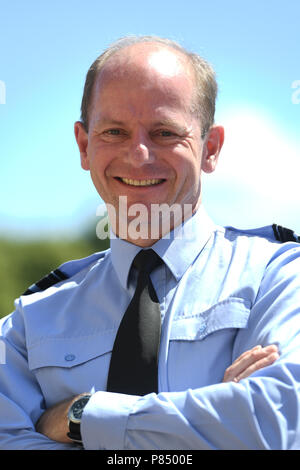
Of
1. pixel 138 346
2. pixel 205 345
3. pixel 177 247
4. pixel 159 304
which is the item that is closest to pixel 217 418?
pixel 205 345

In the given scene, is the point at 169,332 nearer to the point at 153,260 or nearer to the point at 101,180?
the point at 153,260

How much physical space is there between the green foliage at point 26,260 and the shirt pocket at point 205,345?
586 inches

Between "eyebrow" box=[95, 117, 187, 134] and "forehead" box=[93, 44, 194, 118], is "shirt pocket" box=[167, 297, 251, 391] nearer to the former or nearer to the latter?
"eyebrow" box=[95, 117, 187, 134]

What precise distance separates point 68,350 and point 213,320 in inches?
26.8

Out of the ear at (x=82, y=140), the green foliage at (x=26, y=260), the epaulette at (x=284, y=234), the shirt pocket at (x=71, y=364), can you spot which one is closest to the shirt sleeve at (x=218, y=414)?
the shirt pocket at (x=71, y=364)

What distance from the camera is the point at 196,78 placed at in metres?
3.55

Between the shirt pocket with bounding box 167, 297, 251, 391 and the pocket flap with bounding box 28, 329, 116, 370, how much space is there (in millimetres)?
324

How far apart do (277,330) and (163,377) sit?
522 mm

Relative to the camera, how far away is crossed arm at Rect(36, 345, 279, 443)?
9.21 ft

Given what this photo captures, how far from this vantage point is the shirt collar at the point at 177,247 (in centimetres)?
338

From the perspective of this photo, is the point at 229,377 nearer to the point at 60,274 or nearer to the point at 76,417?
the point at 76,417

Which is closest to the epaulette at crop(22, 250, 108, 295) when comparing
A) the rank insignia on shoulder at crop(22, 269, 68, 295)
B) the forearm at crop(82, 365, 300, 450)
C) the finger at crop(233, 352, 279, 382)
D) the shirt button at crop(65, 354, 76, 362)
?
the rank insignia on shoulder at crop(22, 269, 68, 295)

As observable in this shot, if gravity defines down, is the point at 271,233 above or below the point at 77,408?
above

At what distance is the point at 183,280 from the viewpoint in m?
3.35
